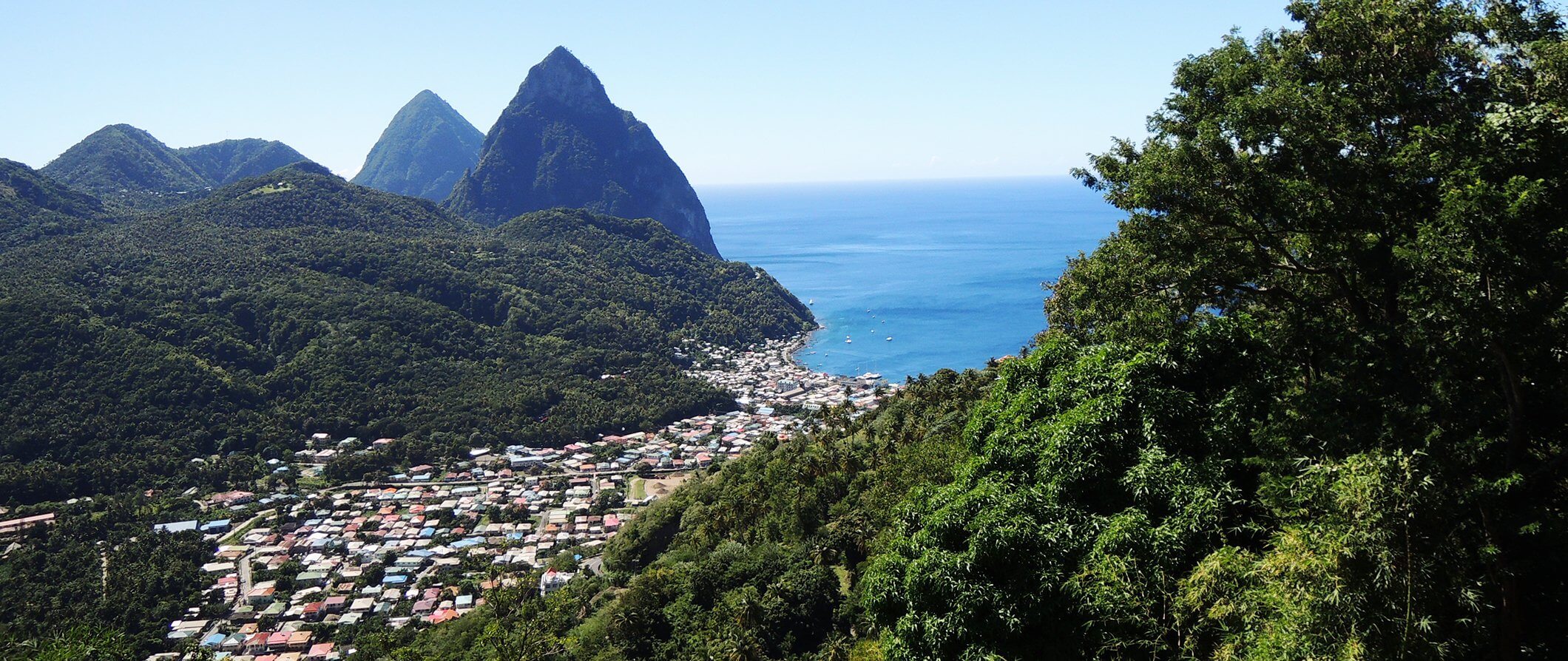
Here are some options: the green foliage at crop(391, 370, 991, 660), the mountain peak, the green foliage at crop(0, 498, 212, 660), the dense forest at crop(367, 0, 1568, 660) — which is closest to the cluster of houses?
the green foliage at crop(391, 370, 991, 660)

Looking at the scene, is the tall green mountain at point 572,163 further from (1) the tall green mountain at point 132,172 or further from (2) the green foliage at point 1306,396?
(2) the green foliage at point 1306,396

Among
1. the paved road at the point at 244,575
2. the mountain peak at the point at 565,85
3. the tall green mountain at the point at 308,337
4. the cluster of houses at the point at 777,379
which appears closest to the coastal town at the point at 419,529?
the paved road at the point at 244,575

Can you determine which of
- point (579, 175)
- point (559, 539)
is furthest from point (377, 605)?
point (579, 175)

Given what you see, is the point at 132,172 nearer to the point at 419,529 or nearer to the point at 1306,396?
the point at 419,529

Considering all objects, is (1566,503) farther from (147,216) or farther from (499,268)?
(147,216)

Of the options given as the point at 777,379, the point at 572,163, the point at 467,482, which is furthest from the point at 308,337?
the point at 572,163
